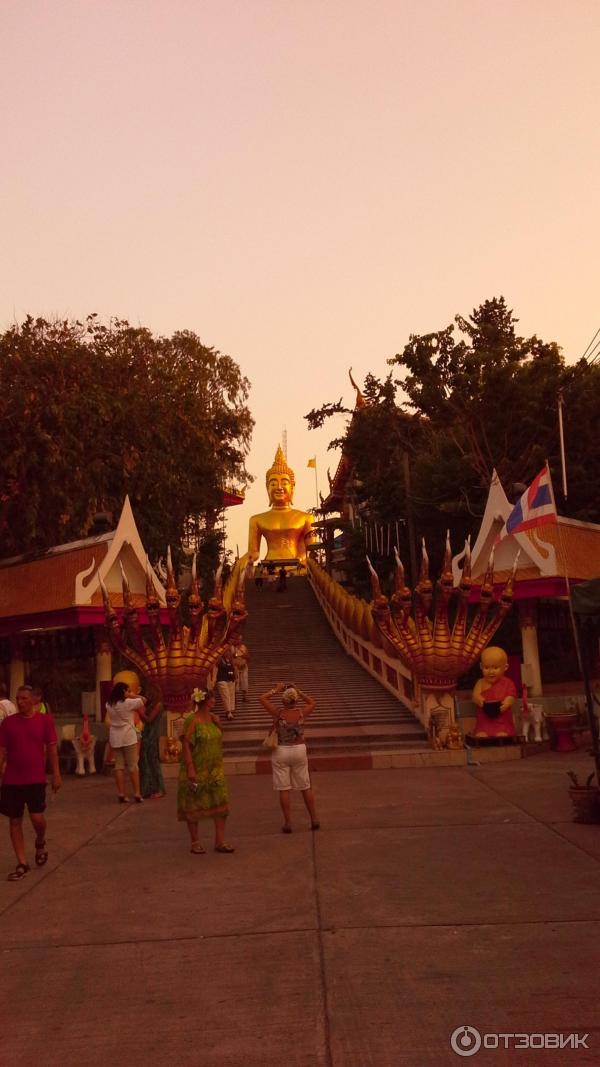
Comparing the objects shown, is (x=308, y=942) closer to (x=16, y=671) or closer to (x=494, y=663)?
(x=494, y=663)

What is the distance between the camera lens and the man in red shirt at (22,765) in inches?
337

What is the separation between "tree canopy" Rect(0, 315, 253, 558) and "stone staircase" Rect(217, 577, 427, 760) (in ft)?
15.2

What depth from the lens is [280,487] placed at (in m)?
55.3

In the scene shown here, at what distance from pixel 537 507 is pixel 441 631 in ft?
11.0

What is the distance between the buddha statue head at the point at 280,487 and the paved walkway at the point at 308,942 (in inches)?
1760

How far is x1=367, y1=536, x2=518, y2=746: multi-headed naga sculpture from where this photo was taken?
16.5 meters

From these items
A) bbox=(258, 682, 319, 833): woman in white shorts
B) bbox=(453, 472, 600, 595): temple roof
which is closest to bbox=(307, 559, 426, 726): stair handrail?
bbox=(453, 472, 600, 595): temple roof

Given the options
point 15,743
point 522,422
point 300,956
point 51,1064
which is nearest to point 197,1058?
point 51,1064

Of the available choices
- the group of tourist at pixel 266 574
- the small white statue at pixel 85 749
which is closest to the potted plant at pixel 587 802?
the small white statue at pixel 85 749

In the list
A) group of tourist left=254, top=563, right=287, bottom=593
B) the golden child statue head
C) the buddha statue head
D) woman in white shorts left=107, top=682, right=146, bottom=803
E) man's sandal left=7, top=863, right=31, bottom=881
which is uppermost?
the buddha statue head

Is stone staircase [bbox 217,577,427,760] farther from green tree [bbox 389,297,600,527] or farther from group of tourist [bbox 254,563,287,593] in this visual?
group of tourist [bbox 254,563,287,593]

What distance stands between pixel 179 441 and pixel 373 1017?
2415 cm

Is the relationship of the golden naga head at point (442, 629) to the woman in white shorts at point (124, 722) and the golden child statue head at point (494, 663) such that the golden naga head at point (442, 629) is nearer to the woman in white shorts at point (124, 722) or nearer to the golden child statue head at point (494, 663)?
the golden child statue head at point (494, 663)

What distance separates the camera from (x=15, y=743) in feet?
28.2
